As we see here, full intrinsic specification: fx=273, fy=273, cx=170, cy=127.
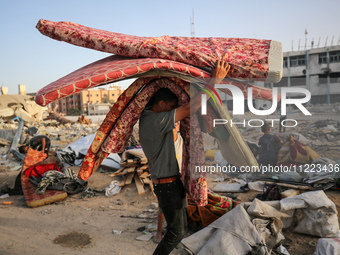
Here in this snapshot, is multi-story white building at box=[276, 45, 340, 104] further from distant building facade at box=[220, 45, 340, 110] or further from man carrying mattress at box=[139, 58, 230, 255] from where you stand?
man carrying mattress at box=[139, 58, 230, 255]

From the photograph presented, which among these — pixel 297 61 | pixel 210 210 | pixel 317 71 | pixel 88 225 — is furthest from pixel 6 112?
pixel 317 71

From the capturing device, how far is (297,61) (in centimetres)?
2744

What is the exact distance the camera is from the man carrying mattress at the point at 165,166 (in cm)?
224

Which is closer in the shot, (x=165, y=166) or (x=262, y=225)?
(x=165, y=166)

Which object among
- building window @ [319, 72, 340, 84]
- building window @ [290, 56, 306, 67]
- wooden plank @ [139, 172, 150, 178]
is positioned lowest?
wooden plank @ [139, 172, 150, 178]

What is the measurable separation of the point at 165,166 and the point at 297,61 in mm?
29091

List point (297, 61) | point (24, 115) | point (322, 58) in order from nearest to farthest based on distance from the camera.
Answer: point (24, 115) → point (322, 58) → point (297, 61)

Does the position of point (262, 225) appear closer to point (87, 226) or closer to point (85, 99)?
point (87, 226)

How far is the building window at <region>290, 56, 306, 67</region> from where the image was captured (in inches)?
1072

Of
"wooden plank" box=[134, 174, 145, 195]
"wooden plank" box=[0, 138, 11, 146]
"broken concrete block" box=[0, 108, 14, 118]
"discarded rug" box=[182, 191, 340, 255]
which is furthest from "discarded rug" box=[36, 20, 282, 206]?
"broken concrete block" box=[0, 108, 14, 118]

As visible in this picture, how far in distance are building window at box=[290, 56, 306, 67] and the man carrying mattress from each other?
28.7 meters

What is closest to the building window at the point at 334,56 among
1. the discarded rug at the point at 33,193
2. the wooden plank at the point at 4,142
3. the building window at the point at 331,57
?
the building window at the point at 331,57

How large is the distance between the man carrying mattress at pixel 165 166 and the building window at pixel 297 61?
→ 28725mm

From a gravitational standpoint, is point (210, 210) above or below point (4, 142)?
below
